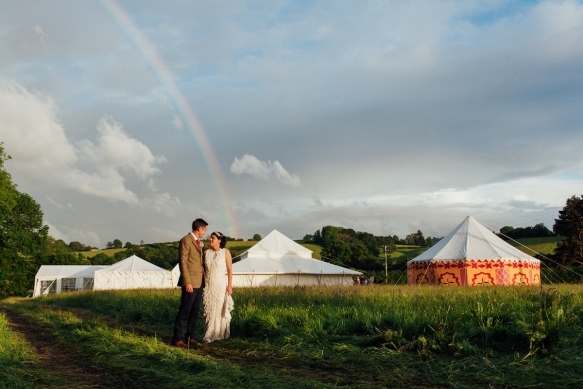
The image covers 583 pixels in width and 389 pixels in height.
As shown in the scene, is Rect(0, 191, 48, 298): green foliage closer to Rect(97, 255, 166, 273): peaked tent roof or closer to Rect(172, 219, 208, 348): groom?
Rect(97, 255, 166, 273): peaked tent roof

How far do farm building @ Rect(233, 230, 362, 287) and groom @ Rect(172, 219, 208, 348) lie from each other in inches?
1043

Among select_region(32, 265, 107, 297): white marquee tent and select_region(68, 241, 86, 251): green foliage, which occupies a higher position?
select_region(68, 241, 86, 251): green foliage

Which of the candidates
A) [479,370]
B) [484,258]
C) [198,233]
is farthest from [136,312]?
[484,258]

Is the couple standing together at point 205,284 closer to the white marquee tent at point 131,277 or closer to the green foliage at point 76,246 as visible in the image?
the white marquee tent at point 131,277

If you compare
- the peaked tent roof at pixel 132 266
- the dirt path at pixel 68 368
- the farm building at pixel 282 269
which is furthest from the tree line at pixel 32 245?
the dirt path at pixel 68 368

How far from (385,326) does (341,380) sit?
263cm

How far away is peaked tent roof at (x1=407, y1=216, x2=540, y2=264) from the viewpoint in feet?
86.1

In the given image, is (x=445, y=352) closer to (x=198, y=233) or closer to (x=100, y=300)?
(x=198, y=233)

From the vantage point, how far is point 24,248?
4478cm

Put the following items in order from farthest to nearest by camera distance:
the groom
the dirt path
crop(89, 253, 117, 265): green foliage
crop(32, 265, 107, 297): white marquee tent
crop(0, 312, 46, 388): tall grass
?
crop(89, 253, 117, 265): green foliage
crop(32, 265, 107, 297): white marquee tent
the groom
the dirt path
crop(0, 312, 46, 388): tall grass

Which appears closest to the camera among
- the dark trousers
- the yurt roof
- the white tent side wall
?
the dark trousers

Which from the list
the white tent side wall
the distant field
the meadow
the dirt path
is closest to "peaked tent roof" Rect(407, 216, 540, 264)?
the meadow

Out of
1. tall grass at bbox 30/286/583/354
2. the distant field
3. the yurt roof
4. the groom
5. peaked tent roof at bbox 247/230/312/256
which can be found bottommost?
tall grass at bbox 30/286/583/354

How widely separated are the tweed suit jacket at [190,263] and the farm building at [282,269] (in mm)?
26555
